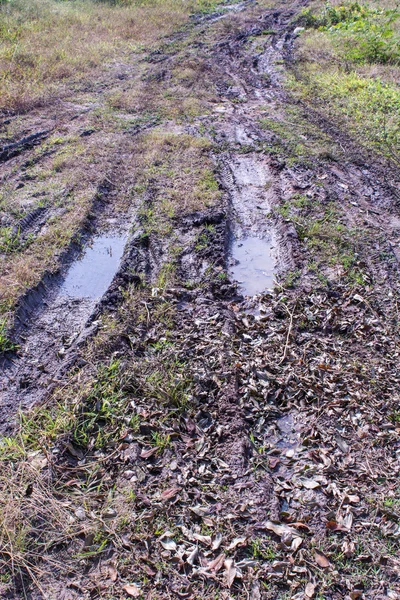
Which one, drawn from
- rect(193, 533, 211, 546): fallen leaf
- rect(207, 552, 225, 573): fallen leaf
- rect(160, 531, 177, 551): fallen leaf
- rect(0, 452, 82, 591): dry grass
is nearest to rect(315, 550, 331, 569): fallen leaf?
rect(207, 552, 225, 573): fallen leaf

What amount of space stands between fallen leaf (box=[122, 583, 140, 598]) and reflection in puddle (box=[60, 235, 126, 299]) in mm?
3267

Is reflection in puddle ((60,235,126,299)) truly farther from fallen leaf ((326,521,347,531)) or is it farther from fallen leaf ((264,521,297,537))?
fallen leaf ((326,521,347,531))

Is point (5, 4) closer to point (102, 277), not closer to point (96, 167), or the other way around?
point (96, 167)

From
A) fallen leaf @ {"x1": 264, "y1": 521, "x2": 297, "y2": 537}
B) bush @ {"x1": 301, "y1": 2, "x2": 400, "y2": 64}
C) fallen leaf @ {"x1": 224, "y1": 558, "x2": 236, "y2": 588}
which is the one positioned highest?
bush @ {"x1": 301, "y1": 2, "x2": 400, "y2": 64}

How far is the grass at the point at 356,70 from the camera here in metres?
9.13

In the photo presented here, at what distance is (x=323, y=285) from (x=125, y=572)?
384 cm

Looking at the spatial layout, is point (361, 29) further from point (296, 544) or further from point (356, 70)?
point (296, 544)

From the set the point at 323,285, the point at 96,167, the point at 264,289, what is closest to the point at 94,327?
the point at 264,289

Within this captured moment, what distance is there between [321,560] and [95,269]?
13.9ft

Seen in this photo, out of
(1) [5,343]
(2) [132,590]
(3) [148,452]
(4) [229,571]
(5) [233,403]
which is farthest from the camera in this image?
(1) [5,343]

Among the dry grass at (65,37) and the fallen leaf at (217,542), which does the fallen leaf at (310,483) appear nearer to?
the fallen leaf at (217,542)

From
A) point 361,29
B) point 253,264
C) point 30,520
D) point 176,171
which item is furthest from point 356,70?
point 30,520

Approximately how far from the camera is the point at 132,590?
2.99 metres

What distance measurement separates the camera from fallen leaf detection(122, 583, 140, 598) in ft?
9.76
